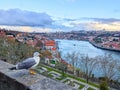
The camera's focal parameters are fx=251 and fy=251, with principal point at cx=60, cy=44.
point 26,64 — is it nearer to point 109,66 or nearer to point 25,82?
point 25,82

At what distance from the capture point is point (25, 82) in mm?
1640

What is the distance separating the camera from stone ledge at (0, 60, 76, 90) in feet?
4.62

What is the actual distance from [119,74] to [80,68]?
Answer: 19.0 ft

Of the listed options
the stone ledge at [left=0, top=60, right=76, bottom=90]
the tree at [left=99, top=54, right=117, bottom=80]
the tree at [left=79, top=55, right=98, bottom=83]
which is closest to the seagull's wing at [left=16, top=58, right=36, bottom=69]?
the stone ledge at [left=0, top=60, right=76, bottom=90]

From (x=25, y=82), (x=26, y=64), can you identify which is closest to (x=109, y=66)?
(x=26, y=64)

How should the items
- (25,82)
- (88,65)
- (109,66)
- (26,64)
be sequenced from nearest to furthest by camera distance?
(25,82)
(26,64)
(109,66)
(88,65)

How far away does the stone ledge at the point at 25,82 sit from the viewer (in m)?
1.41

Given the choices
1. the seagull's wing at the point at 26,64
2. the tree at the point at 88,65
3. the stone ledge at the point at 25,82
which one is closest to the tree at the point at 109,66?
the tree at the point at 88,65

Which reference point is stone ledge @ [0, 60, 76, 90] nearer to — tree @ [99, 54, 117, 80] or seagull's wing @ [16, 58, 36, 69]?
seagull's wing @ [16, 58, 36, 69]

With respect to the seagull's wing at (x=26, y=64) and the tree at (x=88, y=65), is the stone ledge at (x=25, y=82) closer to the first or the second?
the seagull's wing at (x=26, y=64)

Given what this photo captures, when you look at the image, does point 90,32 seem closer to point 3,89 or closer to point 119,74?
point 119,74

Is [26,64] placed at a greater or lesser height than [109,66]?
greater

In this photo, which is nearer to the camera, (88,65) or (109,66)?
(109,66)

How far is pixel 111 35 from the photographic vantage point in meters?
85.6
